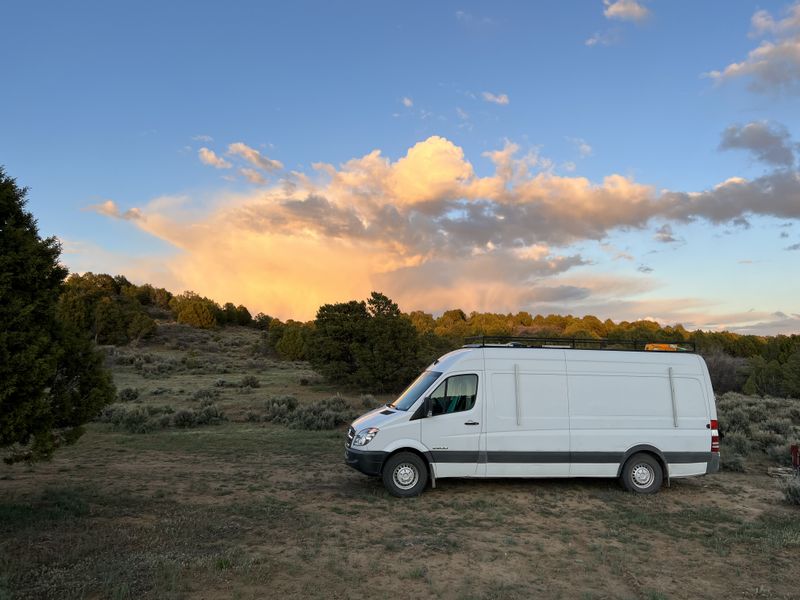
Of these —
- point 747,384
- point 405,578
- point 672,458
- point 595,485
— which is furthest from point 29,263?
point 747,384

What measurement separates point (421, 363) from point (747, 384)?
28.2 m

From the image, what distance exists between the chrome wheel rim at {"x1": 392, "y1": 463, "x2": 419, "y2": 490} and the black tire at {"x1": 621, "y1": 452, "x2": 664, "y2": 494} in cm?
377

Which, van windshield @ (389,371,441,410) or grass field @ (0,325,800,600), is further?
van windshield @ (389,371,441,410)

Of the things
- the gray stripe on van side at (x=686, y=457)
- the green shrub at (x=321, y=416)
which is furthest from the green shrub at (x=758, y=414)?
the green shrub at (x=321, y=416)

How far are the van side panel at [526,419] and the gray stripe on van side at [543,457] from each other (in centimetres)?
2

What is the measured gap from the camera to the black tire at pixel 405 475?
9086 mm

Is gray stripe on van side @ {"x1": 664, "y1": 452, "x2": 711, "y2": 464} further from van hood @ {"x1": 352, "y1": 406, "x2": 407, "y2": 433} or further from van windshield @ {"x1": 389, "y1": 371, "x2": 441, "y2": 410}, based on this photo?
van hood @ {"x1": 352, "y1": 406, "x2": 407, "y2": 433}

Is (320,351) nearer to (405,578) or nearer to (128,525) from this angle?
(128,525)

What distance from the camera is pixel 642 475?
969cm

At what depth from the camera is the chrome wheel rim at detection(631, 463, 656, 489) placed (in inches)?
380

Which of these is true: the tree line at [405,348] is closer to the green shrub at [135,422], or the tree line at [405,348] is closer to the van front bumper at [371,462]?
the van front bumper at [371,462]

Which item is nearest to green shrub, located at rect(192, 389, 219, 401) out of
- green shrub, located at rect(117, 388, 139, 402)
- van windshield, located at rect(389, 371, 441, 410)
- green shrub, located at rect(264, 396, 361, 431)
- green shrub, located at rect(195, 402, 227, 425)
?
green shrub, located at rect(117, 388, 139, 402)

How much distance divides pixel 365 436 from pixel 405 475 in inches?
37.8

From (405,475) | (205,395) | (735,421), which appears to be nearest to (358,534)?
(405,475)
